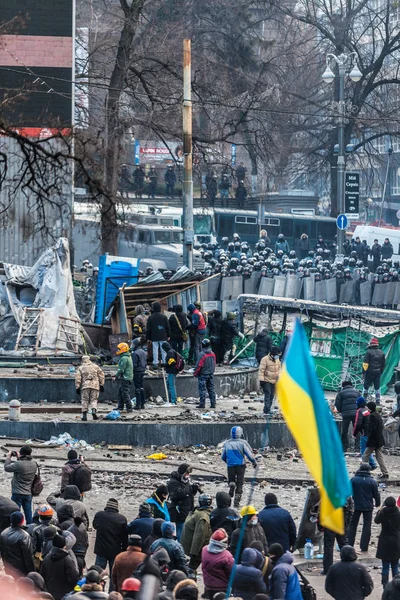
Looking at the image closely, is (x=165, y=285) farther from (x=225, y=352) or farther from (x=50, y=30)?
(x=50, y=30)

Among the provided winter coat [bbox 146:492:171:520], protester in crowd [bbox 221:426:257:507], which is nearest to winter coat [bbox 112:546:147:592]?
winter coat [bbox 146:492:171:520]

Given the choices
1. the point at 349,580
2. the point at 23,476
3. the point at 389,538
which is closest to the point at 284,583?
the point at 349,580

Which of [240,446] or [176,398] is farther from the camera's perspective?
[176,398]

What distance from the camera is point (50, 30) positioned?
33.5m

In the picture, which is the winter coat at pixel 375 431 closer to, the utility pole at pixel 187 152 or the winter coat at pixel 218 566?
the winter coat at pixel 218 566

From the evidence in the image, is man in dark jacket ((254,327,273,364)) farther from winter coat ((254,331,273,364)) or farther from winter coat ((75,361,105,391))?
winter coat ((75,361,105,391))

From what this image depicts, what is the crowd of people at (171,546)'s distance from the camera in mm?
12039

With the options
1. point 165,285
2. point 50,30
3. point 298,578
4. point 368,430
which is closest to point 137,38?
point 50,30

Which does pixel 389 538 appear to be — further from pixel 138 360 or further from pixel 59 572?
pixel 138 360

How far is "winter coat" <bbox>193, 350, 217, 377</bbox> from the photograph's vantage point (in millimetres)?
23297

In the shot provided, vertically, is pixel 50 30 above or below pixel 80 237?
above

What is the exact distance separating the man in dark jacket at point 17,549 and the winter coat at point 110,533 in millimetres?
916

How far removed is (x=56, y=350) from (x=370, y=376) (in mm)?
5976

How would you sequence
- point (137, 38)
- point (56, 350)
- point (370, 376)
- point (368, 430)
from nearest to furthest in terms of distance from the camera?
1. point (368, 430)
2. point (370, 376)
3. point (56, 350)
4. point (137, 38)
